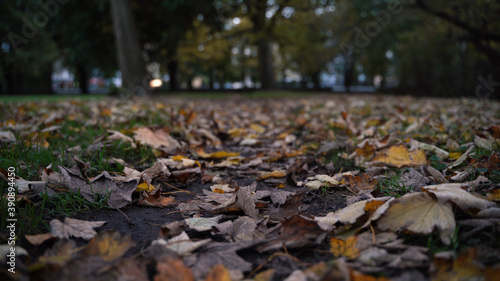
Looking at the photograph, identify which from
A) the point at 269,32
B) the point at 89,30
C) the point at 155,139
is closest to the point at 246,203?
the point at 155,139

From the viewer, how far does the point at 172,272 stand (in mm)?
1024

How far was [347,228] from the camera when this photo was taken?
4.58 ft

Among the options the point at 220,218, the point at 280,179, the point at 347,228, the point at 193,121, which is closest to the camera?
the point at 347,228

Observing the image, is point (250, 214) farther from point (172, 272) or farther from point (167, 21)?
point (167, 21)

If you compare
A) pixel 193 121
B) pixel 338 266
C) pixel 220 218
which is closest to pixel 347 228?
pixel 338 266

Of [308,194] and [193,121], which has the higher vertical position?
[193,121]

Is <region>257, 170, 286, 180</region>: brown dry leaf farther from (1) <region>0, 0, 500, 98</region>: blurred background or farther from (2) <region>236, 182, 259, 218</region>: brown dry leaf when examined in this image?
(1) <region>0, 0, 500, 98</region>: blurred background

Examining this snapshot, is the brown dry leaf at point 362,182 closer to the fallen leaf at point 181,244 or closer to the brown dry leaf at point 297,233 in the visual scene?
the brown dry leaf at point 297,233

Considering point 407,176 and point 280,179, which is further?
point 280,179

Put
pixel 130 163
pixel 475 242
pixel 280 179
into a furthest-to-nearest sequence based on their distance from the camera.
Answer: pixel 130 163, pixel 280 179, pixel 475 242

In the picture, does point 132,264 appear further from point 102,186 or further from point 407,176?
point 407,176

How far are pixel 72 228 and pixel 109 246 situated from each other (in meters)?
0.30

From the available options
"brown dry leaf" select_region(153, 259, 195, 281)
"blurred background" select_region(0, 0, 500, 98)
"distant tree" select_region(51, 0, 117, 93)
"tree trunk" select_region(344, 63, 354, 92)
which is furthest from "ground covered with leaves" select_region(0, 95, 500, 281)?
"tree trunk" select_region(344, 63, 354, 92)

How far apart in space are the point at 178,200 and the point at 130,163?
814 millimetres
